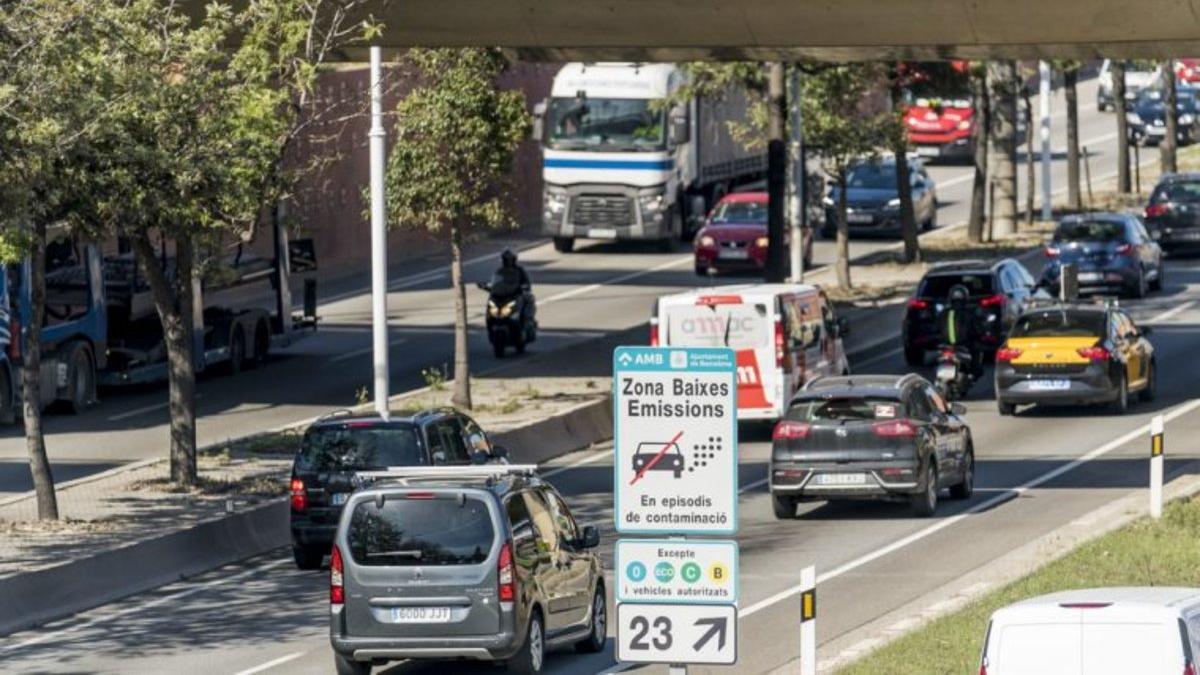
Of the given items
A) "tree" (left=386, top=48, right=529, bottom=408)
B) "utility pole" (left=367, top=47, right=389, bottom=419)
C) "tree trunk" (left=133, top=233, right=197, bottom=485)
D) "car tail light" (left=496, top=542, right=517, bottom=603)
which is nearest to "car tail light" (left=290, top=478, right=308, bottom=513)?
"tree trunk" (left=133, top=233, right=197, bottom=485)

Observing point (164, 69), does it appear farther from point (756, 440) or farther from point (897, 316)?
point (897, 316)

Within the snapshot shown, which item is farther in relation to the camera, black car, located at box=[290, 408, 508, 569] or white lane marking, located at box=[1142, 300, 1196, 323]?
white lane marking, located at box=[1142, 300, 1196, 323]

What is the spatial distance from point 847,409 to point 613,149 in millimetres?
29084

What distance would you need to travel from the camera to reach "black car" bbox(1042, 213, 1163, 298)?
1976 inches

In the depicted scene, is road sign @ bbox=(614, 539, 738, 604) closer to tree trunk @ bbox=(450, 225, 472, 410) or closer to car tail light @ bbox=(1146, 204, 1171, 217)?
tree trunk @ bbox=(450, 225, 472, 410)

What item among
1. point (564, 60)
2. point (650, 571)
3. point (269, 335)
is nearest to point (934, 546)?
point (564, 60)

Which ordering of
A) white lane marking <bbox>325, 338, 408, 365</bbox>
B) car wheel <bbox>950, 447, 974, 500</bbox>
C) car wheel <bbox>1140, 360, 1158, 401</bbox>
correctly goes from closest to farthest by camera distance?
car wheel <bbox>950, 447, 974, 500</bbox> < car wheel <bbox>1140, 360, 1158, 401</bbox> < white lane marking <bbox>325, 338, 408, 365</bbox>

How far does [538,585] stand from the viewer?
1959 cm

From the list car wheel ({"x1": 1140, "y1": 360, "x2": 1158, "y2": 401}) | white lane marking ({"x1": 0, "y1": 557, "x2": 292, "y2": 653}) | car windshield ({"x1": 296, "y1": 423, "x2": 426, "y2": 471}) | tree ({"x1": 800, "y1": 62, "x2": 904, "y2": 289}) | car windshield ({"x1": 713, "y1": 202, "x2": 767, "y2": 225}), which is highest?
tree ({"x1": 800, "y1": 62, "x2": 904, "y2": 289})

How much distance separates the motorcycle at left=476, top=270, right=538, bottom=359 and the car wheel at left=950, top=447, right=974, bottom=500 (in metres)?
14.1

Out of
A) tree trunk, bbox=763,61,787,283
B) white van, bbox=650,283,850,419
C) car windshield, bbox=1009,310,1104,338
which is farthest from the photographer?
tree trunk, bbox=763,61,787,283

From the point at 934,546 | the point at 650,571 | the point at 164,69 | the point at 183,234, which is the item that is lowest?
the point at 934,546

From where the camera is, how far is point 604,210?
57.9 meters

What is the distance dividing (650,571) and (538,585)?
22.8 ft
